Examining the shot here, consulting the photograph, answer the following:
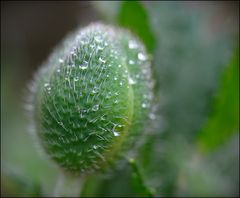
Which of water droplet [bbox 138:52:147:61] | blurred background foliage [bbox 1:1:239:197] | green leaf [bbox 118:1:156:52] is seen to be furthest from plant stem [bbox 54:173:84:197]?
green leaf [bbox 118:1:156:52]

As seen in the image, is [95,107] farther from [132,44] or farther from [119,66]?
[132,44]

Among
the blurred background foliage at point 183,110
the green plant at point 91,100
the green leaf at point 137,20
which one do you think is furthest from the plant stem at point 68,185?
the green leaf at point 137,20

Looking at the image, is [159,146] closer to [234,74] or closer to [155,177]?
[155,177]

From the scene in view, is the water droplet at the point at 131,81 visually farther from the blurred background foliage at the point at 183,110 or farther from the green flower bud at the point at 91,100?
the blurred background foliage at the point at 183,110

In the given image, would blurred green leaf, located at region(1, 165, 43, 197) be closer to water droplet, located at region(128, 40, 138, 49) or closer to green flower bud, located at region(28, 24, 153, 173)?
green flower bud, located at region(28, 24, 153, 173)

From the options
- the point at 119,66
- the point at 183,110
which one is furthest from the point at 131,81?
the point at 183,110

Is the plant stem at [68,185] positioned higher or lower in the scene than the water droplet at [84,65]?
lower
